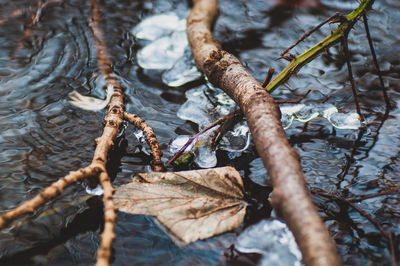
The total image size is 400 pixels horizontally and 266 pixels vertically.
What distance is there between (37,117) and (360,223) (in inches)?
65.5

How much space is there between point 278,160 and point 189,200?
390 millimetres

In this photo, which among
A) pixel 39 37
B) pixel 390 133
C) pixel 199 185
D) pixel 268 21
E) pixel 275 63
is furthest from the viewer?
pixel 268 21

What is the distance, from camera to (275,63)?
254 cm

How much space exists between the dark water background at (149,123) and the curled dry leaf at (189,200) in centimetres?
6

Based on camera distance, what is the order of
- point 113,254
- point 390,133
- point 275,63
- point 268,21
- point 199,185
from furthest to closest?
point 268,21, point 275,63, point 390,133, point 199,185, point 113,254

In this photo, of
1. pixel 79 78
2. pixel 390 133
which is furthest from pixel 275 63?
pixel 79 78

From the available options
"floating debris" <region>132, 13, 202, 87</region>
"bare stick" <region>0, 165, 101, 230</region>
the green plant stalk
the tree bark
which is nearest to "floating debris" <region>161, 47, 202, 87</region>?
"floating debris" <region>132, 13, 202, 87</region>

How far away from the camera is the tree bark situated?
0.98 m

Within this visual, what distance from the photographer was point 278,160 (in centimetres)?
118

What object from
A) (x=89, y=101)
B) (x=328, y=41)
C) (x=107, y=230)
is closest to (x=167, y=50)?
(x=89, y=101)

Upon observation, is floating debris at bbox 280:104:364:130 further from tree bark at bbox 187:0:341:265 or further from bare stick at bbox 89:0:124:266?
bare stick at bbox 89:0:124:266

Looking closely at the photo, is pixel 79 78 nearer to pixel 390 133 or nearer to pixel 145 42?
pixel 145 42

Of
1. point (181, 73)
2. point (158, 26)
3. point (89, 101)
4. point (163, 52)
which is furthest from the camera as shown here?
point (158, 26)

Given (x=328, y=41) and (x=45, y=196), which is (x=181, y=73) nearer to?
(x=328, y=41)
